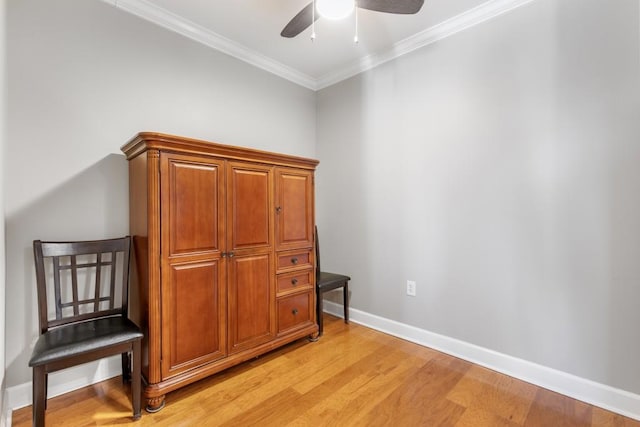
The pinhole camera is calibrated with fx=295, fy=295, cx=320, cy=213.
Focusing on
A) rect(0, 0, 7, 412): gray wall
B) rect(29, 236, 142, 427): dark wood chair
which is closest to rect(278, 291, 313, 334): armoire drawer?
rect(29, 236, 142, 427): dark wood chair

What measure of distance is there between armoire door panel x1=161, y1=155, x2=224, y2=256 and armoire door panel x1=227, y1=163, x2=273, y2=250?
3.3 inches

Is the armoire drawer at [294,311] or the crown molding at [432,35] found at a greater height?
the crown molding at [432,35]

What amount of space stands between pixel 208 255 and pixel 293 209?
0.75m

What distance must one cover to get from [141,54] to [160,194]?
1.17 meters

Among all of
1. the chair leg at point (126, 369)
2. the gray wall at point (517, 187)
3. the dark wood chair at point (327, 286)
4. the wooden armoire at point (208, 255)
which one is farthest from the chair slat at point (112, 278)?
the gray wall at point (517, 187)

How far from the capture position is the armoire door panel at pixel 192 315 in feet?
5.46

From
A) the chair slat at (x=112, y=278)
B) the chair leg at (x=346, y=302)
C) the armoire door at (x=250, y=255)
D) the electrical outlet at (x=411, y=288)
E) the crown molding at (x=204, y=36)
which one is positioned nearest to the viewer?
the chair slat at (x=112, y=278)

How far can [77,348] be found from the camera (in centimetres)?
141

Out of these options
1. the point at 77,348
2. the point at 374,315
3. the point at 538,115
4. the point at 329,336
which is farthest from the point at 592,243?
the point at 77,348

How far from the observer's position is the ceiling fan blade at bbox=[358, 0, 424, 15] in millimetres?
1492

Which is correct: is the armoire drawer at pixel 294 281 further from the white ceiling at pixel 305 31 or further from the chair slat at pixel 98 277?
the white ceiling at pixel 305 31

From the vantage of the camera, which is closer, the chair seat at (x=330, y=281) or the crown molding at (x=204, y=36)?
the crown molding at (x=204, y=36)

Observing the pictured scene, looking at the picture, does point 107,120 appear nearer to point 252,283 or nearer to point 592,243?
point 252,283

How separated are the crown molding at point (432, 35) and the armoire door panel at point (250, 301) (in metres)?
2.01
